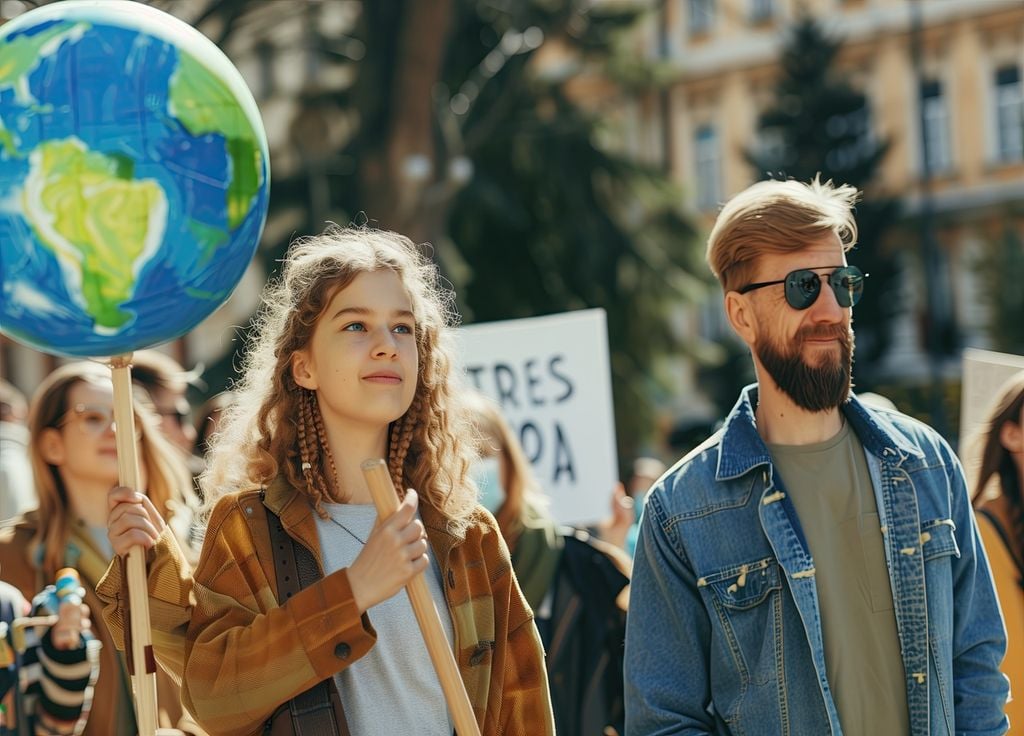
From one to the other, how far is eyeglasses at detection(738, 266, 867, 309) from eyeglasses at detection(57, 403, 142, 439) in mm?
2411

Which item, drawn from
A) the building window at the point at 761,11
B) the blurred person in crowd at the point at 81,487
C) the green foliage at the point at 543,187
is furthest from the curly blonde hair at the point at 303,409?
the building window at the point at 761,11

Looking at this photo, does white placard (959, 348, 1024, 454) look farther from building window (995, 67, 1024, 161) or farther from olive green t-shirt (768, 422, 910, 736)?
building window (995, 67, 1024, 161)

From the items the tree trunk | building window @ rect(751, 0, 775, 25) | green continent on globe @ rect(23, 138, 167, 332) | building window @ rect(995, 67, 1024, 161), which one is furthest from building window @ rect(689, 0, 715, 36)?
green continent on globe @ rect(23, 138, 167, 332)

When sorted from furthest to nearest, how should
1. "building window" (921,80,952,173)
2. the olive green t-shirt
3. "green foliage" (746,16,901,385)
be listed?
"building window" (921,80,952,173)
"green foliage" (746,16,901,385)
the olive green t-shirt

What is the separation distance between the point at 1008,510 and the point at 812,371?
5.33 ft

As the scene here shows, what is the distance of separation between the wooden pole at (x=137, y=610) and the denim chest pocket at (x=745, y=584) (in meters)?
1.07

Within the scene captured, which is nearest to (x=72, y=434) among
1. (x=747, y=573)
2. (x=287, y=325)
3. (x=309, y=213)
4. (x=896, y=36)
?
(x=287, y=325)

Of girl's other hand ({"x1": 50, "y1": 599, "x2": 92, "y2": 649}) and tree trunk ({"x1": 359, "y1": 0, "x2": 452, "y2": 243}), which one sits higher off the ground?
tree trunk ({"x1": 359, "y1": 0, "x2": 452, "y2": 243})

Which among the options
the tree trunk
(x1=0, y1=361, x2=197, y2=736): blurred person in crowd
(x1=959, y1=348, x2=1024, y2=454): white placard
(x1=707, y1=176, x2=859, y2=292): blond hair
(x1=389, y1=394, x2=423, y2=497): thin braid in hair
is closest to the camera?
(x1=389, y1=394, x2=423, y2=497): thin braid in hair

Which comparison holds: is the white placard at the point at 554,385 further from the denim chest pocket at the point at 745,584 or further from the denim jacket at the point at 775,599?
the denim chest pocket at the point at 745,584

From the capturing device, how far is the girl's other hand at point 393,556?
114 inches

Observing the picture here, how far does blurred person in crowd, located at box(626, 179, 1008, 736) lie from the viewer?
3.25 m

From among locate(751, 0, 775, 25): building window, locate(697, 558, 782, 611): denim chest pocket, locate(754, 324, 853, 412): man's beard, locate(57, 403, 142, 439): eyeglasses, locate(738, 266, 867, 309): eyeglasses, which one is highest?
locate(751, 0, 775, 25): building window

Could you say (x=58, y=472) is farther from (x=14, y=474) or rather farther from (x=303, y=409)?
(x=14, y=474)
